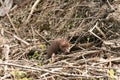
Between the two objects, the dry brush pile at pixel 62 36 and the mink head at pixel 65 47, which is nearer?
the dry brush pile at pixel 62 36

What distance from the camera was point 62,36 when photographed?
6930mm

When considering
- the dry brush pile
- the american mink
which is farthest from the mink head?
the dry brush pile

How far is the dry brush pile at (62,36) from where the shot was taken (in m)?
5.33

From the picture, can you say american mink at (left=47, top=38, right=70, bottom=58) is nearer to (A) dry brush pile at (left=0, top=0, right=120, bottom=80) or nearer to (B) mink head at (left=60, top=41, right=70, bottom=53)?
(B) mink head at (left=60, top=41, right=70, bottom=53)

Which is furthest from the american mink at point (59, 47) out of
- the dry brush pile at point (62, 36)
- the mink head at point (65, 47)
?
the dry brush pile at point (62, 36)

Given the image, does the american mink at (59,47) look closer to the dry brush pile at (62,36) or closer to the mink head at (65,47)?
the mink head at (65,47)

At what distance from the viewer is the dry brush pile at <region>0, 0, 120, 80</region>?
5332mm

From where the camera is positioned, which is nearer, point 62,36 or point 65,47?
point 65,47

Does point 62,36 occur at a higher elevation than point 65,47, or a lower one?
higher

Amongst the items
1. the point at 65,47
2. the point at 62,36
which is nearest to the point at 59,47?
the point at 65,47

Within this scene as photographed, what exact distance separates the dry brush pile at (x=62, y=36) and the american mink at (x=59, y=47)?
0.34 ft

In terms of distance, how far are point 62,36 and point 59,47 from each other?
78cm

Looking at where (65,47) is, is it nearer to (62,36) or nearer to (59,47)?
(59,47)

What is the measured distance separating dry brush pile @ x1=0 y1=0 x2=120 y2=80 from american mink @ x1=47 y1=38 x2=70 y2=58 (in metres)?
0.10
